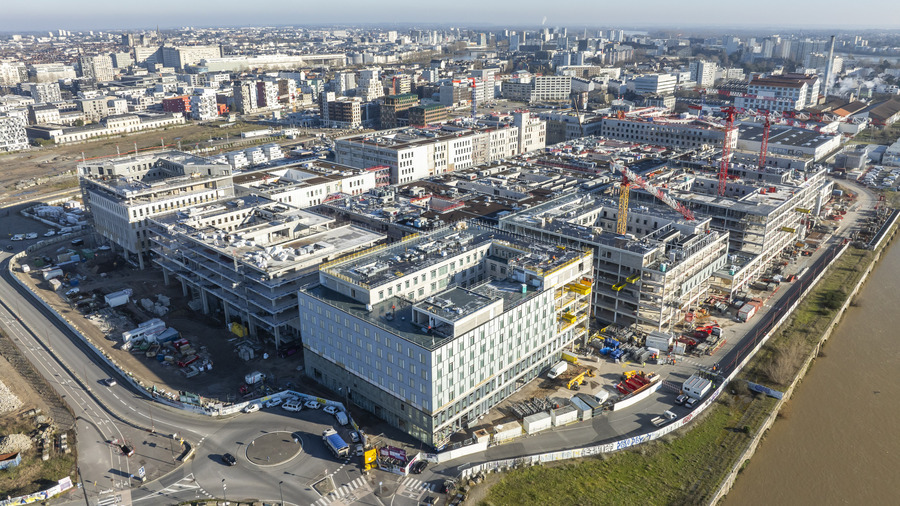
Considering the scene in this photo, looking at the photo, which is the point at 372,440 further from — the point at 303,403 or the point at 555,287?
the point at 555,287

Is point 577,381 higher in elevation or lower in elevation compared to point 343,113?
lower

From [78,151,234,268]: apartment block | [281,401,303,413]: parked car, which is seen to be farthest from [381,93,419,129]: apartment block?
[281,401,303,413]: parked car

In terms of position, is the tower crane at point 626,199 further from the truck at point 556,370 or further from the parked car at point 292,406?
the parked car at point 292,406

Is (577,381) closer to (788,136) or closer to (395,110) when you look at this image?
(788,136)

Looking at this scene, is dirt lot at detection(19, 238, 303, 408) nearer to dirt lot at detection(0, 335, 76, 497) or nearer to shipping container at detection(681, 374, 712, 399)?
dirt lot at detection(0, 335, 76, 497)

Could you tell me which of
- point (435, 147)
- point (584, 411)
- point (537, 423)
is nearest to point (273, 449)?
point (537, 423)

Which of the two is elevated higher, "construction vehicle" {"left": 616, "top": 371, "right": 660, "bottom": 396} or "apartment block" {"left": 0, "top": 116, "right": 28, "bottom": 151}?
"apartment block" {"left": 0, "top": 116, "right": 28, "bottom": 151}
